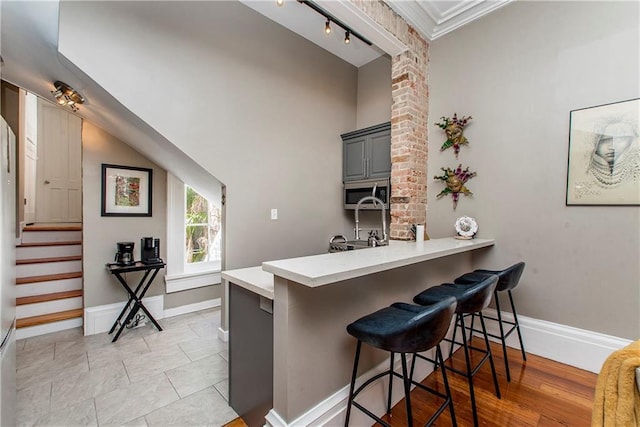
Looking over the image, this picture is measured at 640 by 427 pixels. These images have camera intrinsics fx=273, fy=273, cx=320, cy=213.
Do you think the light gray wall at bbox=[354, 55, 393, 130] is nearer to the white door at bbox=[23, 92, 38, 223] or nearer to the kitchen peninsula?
the kitchen peninsula

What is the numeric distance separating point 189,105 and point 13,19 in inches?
43.0

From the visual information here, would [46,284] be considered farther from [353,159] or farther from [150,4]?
[353,159]

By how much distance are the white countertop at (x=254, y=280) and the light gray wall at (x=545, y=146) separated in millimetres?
2274

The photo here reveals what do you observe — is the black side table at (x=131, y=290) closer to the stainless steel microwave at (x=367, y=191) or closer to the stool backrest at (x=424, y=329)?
the stainless steel microwave at (x=367, y=191)

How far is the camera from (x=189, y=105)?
2482 millimetres

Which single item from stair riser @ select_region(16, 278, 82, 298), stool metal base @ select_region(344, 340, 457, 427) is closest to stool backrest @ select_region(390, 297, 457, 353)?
stool metal base @ select_region(344, 340, 457, 427)

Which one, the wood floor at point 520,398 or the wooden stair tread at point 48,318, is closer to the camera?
the wood floor at point 520,398

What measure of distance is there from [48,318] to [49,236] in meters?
1.27

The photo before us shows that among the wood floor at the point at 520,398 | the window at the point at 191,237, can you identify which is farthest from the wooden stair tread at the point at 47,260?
the wood floor at the point at 520,398

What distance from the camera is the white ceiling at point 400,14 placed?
105 inches

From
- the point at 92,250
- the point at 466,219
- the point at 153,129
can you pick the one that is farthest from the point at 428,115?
the point at 92,250

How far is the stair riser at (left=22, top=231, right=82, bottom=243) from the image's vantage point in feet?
11.4

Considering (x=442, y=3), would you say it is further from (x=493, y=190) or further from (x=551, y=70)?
(x=493, y=190)

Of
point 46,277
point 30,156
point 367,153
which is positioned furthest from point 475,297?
point 30,156
